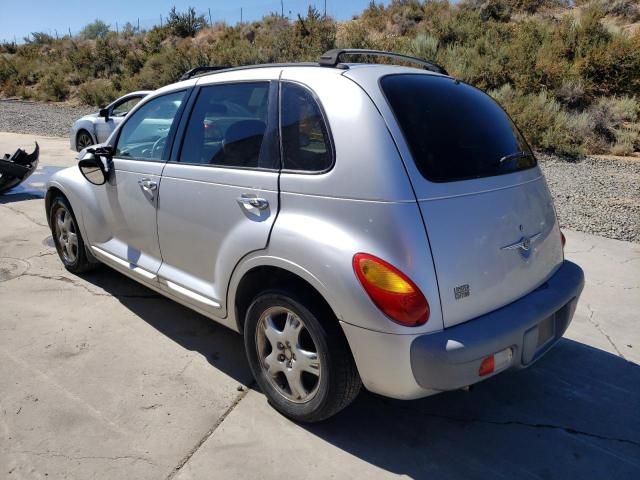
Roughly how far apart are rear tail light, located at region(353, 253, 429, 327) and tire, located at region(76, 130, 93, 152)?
33.8ft

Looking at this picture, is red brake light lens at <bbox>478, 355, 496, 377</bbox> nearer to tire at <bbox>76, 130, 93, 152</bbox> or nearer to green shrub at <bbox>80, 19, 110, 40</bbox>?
tire at <bbox>76, 130, 93, 152</bbox>

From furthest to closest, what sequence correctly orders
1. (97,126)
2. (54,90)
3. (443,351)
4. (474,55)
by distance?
(54,90)
(474,55)
(97,126)
(443,351)

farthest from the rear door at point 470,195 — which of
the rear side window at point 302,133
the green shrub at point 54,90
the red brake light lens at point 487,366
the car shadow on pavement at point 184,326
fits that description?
the green shrub at point 54,90

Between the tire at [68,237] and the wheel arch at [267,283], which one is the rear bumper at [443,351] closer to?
the wheel arch at [267,283]

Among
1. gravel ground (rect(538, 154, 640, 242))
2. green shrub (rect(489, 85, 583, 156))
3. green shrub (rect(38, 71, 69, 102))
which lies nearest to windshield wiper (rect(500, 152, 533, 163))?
gravel ground (rect(538, 154, 640, 242))

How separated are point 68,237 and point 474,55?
13.7m

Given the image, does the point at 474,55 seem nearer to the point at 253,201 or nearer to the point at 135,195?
the point at 135,195

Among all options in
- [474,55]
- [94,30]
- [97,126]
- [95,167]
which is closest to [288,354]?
[95,167]

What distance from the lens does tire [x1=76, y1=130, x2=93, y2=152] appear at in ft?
36.2

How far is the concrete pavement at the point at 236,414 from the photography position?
2.54 m

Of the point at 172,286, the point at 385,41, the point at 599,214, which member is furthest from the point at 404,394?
the point at 385,41

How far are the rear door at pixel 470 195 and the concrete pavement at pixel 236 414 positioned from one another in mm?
770

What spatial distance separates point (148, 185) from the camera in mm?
3531

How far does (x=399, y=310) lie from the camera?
2242mm
